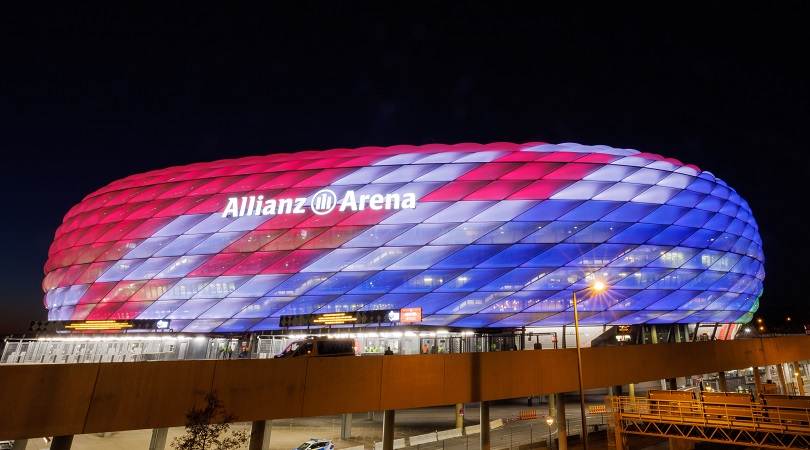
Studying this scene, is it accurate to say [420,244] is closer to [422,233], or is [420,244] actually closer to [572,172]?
[422,233]

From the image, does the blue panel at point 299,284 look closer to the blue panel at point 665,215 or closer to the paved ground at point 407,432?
the paved ground at point 407,432

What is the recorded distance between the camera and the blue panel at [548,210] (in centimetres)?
3738

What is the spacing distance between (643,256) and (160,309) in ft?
142

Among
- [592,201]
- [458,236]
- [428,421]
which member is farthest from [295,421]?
[592,201]

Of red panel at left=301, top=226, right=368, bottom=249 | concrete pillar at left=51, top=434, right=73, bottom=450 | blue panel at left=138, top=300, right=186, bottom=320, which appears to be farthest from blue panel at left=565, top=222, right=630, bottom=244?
blue panel at left=138, top=300, right=186, bottom=320

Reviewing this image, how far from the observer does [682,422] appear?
19.7 metres

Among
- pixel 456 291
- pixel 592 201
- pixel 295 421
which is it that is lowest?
pixel 295 421

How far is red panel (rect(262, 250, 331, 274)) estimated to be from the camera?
37344mm

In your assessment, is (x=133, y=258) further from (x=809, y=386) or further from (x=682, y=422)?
(x=809, y=386)

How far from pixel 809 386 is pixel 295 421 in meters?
60.9

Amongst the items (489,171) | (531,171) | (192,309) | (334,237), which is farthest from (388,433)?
(531,171)

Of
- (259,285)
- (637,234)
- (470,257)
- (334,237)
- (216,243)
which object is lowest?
(259,285)

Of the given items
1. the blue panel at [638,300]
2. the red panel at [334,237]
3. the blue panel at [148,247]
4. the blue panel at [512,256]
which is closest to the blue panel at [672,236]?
the blue panel at [638,300]

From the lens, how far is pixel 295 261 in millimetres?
37469
